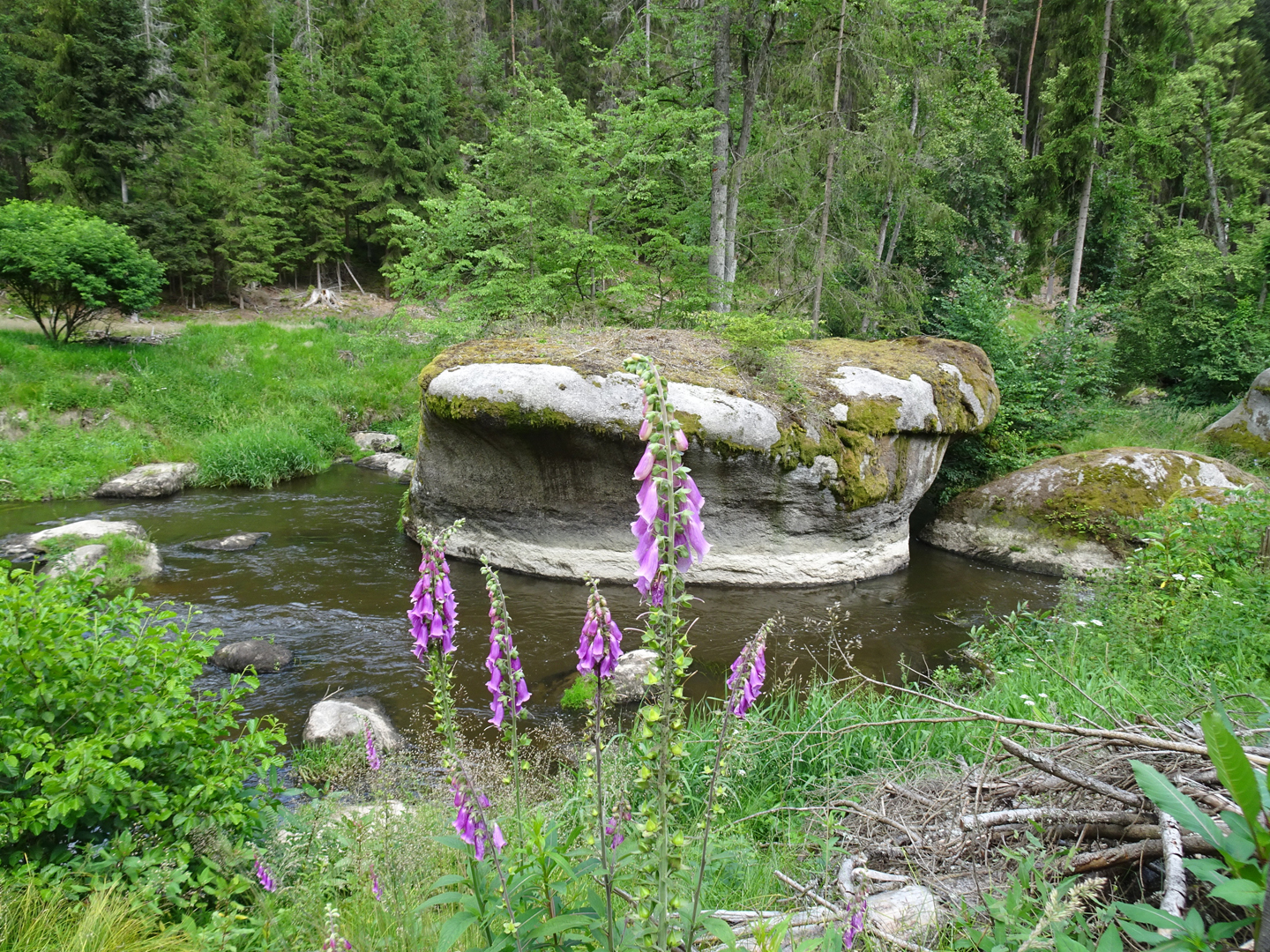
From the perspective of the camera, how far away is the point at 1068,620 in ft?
19.0

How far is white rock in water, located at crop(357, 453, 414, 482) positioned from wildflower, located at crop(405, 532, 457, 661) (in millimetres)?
12770

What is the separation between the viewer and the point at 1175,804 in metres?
1.17

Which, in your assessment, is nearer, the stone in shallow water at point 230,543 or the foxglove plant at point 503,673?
the foxglove plant at point 503,673

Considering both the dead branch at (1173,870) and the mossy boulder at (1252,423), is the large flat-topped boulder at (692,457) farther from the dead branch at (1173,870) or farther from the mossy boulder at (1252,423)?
the dead branch at (1173,870)

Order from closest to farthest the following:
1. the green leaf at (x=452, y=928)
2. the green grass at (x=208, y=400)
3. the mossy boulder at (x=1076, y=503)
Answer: the green leaf at (x=452, y=928)
the mossy boulder at (x=1076, y=503)
the green grass at (x=208, y=400)

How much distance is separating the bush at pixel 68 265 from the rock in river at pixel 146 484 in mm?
5211

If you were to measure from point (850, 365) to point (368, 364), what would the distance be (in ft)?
47.4

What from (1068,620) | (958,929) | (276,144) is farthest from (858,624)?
(276,144)

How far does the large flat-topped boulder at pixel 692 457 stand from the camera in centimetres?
870

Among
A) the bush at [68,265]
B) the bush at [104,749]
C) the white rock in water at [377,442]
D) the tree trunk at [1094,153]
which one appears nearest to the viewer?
the bush at [104,749]

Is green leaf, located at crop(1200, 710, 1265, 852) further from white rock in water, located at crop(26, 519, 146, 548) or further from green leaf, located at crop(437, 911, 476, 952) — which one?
white rock in water, located at crop(26, 519, 146, 548)

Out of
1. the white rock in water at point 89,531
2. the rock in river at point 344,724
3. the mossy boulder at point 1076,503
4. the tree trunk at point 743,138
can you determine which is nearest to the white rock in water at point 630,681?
the rock in river at point 344,724

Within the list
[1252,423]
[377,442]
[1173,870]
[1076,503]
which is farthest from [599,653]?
[377,442]

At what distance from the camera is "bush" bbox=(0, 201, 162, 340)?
45.9 ft
